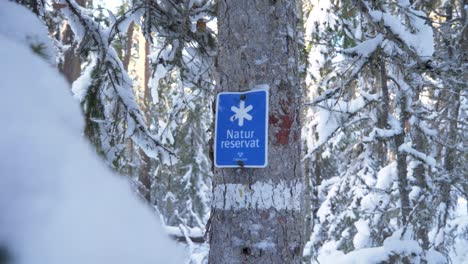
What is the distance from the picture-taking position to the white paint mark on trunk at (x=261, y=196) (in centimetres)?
195

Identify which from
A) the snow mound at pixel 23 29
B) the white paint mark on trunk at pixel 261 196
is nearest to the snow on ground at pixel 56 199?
the snow mound at pixel 23 29

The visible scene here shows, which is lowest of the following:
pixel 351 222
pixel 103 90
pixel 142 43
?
pixel 351 222

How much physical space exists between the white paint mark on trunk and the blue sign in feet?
0.32

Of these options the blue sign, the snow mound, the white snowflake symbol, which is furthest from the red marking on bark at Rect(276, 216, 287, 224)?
the snow mound

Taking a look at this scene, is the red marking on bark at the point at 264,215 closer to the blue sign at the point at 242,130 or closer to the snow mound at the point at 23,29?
the blue sign at the point at 242,130

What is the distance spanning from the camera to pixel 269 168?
1964 mm

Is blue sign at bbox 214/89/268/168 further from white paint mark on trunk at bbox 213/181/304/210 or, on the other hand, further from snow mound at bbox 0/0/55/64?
snow mound at bbox 0/0/55/64

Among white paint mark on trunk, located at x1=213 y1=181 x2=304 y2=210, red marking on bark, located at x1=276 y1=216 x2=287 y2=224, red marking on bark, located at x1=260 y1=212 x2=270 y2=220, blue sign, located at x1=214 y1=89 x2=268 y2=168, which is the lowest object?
red marking on bark, located at x1=276 y1=216 x2=287 y2=224

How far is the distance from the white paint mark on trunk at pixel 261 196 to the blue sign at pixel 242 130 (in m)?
0.10

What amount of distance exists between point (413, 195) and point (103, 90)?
187 inches

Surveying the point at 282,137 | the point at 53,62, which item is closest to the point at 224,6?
the point at 282,137

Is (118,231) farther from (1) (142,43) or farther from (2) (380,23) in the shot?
(1) (142,43)

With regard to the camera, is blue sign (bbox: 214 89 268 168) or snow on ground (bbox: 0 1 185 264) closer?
snow on ground (bbox: 0 1 185 264)

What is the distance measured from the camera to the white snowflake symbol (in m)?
2.02
